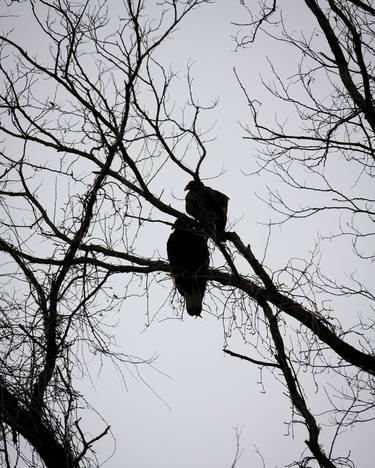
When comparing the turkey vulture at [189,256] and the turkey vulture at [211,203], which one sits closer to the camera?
the turkey vulture at [211,203]

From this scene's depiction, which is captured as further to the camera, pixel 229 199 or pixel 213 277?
pixel 229 199

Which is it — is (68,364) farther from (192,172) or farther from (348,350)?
(348,350)

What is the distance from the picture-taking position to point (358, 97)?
2799 millimetres

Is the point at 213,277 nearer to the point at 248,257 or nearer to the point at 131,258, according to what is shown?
the point at 248,257

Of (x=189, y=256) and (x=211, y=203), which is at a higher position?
(x=211, y=203)

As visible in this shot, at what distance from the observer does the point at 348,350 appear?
2.75m

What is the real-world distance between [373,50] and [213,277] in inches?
67.9

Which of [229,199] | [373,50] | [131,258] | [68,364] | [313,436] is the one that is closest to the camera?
[313,436]

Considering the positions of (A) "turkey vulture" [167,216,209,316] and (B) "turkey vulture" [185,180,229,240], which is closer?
(B) "turkey vulture" [185,180,229,240]

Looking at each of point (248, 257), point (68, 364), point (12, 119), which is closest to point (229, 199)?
point (248, 257)

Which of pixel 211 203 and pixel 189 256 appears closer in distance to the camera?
pixel 211 203

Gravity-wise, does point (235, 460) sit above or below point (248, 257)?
below

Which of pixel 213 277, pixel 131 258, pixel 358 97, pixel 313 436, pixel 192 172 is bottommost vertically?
pixel 313 436

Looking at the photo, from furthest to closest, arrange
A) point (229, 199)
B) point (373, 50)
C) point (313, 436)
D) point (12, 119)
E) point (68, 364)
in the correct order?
point (229, 199) < point (12, 119) < point (373, 50) < point (68, 364) < point (313, 436)
